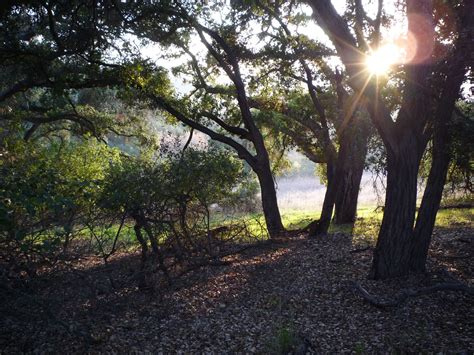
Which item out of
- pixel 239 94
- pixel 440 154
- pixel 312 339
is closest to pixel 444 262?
pixel 440 154

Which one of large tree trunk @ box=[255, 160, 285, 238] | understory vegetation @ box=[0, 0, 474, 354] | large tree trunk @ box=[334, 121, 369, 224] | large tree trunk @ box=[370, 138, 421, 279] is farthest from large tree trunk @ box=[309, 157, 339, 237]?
large tree trunk @ box=[370, 138, 421, 279]

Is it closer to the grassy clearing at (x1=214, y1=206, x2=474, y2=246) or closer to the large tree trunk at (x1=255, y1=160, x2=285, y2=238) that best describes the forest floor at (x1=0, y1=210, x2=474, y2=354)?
the grassy clearing at (x1=214, y1=206, x2=474, y2=246)

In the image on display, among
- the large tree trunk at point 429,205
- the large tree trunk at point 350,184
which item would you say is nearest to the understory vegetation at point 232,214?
the large tree trunk at point 429,205

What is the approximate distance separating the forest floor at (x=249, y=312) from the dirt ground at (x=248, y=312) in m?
0.02

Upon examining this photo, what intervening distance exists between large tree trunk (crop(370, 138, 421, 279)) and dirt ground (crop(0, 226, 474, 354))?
33cm

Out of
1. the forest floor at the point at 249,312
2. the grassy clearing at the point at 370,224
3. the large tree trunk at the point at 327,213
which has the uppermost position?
the large tree trunk at the point at 327,213

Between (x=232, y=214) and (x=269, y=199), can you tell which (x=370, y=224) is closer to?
(x=269, y=199)

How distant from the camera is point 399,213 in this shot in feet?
23.6

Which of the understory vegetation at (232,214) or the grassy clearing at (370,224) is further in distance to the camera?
the grassy clearing at (370,224)

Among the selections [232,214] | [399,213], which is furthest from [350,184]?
[399,213]

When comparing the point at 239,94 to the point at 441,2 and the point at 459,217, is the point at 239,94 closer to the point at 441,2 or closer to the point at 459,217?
the point at 441,2

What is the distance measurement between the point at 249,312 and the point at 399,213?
10.7ft

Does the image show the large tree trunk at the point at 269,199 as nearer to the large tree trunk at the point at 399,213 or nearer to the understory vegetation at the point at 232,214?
the understory vegetation at the point at 232,214

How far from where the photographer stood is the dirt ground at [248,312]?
Answer: 18.5 ft
